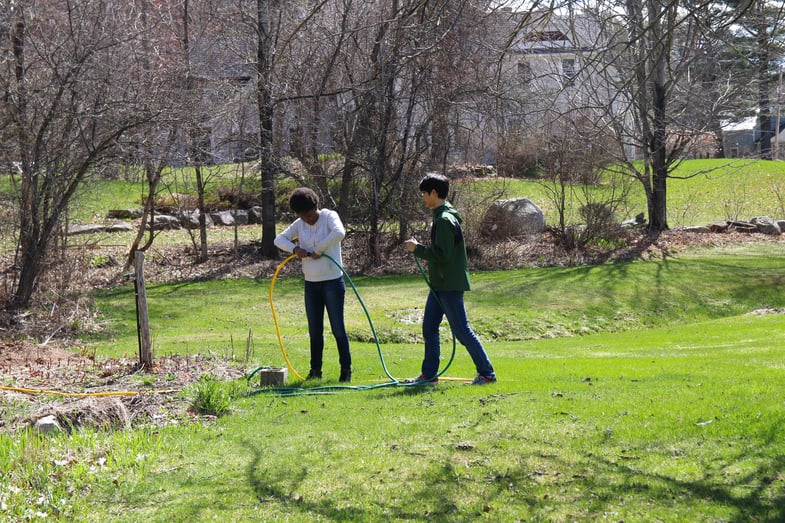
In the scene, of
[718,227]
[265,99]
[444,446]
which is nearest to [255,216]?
[265,99]

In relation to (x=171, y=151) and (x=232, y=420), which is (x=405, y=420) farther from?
(x=171, y=151)

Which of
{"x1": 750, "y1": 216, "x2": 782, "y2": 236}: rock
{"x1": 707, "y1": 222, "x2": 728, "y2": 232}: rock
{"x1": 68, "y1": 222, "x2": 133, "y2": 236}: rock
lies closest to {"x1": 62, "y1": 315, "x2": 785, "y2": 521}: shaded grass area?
{"x1": 68, "y1": 222, "x2": 133, "y2": 236}: rock

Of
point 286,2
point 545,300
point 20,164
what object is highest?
point 286,2

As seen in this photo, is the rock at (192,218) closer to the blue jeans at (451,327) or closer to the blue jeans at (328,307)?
the blue jeans at (328,307)

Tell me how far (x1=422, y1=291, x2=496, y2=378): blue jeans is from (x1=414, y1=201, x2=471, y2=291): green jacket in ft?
0.46

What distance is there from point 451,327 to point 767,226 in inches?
830

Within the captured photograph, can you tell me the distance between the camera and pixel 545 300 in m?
17.5

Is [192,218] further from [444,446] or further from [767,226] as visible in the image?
[444,446]

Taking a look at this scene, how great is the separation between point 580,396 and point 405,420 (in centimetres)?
164

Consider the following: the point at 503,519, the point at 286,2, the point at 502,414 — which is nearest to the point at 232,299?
the point at 286,2

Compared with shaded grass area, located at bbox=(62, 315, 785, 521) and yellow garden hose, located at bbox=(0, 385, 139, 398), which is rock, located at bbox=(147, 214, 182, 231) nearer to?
yellow garden hose, located at bbox=(0, 385, 139, 398)

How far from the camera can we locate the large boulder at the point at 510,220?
75.5 feet

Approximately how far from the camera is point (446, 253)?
756cm

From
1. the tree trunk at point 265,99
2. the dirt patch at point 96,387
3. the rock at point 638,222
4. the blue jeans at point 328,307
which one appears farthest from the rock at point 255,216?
the blue jeans at point 328,307
